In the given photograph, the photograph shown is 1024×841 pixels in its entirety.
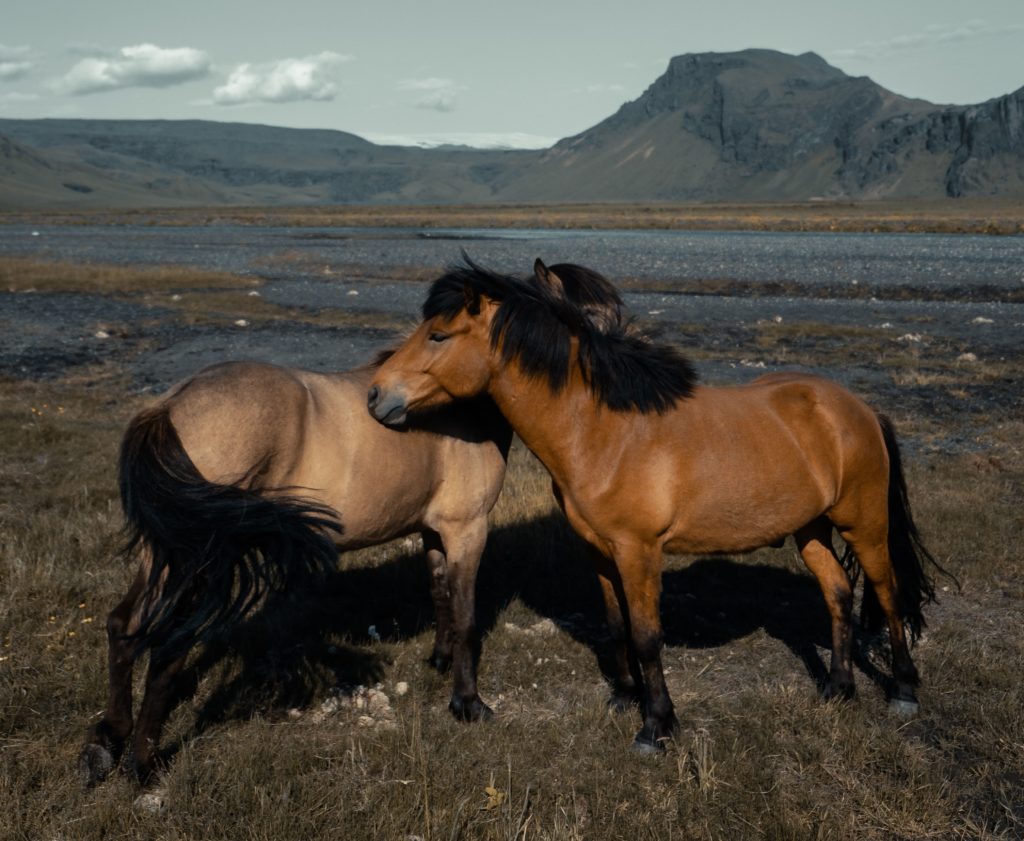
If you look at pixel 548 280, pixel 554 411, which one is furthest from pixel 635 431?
pixel 548 280

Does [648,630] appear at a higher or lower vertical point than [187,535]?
lower

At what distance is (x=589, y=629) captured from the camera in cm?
680

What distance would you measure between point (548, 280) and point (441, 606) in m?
2.26

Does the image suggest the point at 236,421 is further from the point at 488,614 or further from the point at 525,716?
the point at 488,614

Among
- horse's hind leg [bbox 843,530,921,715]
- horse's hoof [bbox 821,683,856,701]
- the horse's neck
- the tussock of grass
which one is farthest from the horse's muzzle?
horse's hoof [bbox 821,683,856,701]

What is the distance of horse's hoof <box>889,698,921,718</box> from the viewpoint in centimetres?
541

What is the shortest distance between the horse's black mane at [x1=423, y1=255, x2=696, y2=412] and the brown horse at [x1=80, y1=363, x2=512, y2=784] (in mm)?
831

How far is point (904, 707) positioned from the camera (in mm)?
5434

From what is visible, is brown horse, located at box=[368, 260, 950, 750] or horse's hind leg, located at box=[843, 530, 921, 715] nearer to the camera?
brown horse, located at box=[368, 260, 950, 750]

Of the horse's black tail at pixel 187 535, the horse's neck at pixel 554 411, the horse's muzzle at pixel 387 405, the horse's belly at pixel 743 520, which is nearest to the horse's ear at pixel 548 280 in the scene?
the horse's neck at pixel 554 411

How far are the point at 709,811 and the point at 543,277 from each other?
2762 millimetres

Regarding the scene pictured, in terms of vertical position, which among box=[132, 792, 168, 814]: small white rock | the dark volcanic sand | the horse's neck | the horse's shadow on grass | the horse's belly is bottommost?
the dark volcanic sand

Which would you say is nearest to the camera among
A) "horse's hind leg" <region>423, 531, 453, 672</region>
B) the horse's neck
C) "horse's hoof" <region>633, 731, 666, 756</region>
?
"horse's hoof" <region>633, 731, 666, 756</region>

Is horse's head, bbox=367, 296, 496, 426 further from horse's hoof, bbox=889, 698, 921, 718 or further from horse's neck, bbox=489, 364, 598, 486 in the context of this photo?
horse's hoof, bbox=889, 698, 921, 718
